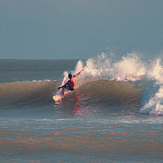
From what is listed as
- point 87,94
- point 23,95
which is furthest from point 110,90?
point 23,95

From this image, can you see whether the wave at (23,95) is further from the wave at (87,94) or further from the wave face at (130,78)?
the wave face at (130,78)

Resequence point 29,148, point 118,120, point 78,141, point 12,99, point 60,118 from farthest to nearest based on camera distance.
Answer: point 12,99
point 60,118
point 118,120
point 78,141
point 29,148

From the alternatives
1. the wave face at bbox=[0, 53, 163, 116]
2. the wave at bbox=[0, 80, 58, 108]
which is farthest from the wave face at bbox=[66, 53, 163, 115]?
the wave at bbox=[0, 80, 58, 108]

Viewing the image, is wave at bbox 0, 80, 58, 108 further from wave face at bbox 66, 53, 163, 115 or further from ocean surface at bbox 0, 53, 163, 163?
wave face at bbox 66, 53, 163, 115

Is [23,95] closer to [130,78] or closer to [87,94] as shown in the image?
[87,94]

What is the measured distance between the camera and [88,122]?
33.3ft

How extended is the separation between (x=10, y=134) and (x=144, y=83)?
901cm

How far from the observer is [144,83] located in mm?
15281

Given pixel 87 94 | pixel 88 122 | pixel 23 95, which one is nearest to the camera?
pixel 88 122

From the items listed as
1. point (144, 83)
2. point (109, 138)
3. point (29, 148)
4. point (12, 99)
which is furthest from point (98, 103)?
point (29, 148)

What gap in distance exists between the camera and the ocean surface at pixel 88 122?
6668 millimetres

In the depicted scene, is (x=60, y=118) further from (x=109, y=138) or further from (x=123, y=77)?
(x=123, y=77)

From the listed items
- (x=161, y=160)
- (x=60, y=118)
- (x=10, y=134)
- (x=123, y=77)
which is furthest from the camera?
(x=123, y=77)

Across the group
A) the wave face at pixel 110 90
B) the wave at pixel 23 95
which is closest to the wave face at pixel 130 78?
the wave face at pixel 110 90
